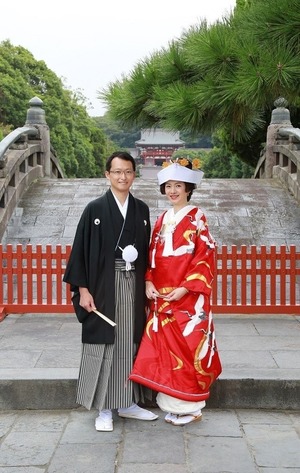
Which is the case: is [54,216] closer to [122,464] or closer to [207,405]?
[207,405]

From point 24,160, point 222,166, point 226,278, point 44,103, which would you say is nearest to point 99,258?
point 226,278

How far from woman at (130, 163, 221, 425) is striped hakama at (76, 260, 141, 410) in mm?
94

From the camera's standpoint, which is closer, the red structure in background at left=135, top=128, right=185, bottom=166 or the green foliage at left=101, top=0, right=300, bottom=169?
the green foliage at left=101, top=0, right=300, bottom=169

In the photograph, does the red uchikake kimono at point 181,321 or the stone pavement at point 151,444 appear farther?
the red uchikake kimono at point 181,321

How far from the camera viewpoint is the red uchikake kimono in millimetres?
3982

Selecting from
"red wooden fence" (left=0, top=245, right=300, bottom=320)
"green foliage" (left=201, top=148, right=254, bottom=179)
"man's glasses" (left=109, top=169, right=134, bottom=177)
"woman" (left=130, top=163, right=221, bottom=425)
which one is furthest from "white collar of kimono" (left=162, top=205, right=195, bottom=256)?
"green foliage" (left=201, top=148, right=254, bottom=179)

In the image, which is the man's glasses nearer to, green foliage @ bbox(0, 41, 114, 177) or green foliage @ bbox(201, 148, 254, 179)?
green foliage @ bbox(0, 41, 114, 177)

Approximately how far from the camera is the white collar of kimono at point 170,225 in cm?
407

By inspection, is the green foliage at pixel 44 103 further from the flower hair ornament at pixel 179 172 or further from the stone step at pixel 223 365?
the flower hair ornament at pixel 179 172

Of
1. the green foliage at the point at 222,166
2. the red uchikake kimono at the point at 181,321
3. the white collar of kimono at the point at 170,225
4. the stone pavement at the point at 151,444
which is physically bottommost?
the stone pavement at the point at 151,444

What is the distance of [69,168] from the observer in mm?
33344

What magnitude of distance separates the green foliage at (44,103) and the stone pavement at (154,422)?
2506 centimetres

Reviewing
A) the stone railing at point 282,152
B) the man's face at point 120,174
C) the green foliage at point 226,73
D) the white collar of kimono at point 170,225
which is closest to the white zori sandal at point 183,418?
the white collar of kimono at point 170,225

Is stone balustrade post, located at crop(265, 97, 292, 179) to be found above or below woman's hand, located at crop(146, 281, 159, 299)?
above
